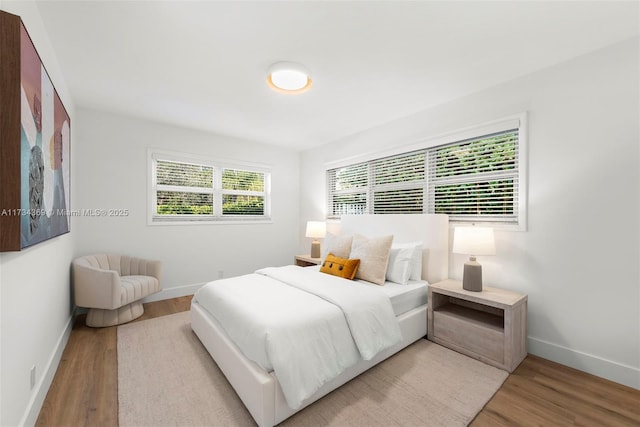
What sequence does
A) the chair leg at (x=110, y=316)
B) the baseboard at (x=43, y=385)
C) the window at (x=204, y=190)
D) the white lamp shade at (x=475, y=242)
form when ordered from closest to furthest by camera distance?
the baseboard at (x=43, y=385), the white lamp shade at (x=475, y=242), the chair leg at (x=110, y=316), the window at (x=204, y=190)

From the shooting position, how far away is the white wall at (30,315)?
4.16ft

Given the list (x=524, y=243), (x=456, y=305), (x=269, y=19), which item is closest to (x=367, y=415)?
(x=456, y=305)

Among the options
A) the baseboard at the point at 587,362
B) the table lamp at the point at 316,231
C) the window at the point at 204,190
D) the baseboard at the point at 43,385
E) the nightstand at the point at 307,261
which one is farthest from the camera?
the table lamp at the point at 316,231

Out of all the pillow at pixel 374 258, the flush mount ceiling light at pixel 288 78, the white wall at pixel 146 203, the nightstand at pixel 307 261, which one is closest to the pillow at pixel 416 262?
the pillow at pixel 374 258

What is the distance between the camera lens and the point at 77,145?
10.6 ft

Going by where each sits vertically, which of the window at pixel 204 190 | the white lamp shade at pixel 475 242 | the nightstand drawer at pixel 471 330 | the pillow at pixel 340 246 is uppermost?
the window at pixel 204 190

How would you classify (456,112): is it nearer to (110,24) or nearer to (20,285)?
(110,24)

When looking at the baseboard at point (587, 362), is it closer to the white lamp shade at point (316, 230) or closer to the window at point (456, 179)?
the window at point (456, 179)

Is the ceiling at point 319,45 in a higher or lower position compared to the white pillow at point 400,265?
higher

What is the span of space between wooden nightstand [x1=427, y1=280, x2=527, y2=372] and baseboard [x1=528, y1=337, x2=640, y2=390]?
0.13 metres

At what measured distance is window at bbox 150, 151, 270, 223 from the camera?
152 inches

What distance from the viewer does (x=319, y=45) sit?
2023 mm

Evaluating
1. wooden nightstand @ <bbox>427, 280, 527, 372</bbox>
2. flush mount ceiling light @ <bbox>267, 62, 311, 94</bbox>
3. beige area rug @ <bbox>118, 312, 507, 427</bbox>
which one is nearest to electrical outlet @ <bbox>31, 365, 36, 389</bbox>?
beige area rug @ <bbox>118, 312, 507, 427</bbox>

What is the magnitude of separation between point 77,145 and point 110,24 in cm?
211
